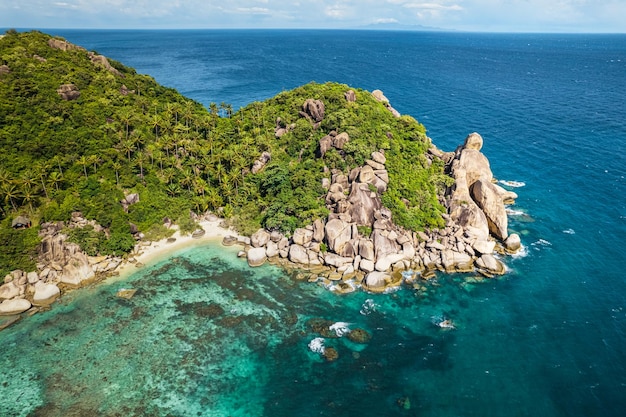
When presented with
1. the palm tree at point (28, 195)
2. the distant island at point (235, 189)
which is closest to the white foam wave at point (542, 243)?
the distant island at point (235, 189)

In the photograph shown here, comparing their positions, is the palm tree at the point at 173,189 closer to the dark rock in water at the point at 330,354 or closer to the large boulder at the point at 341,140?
the large boulder at the point at 341,140

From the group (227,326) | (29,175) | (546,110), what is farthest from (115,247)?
(546,110)

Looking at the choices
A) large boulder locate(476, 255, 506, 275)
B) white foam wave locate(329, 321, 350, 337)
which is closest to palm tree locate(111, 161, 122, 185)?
white foam wave locate(329, 321, 350, 337)

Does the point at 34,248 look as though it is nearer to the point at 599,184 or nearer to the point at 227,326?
the point at 227,326

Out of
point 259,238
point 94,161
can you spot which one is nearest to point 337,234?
point 259,238

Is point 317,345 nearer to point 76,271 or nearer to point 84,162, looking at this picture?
point 76,271

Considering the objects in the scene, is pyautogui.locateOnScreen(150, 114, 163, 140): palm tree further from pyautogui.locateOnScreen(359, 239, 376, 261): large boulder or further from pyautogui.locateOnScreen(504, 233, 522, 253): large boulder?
pyautogui.locateOnScreen(504, 233, 522, 253): large boulder
